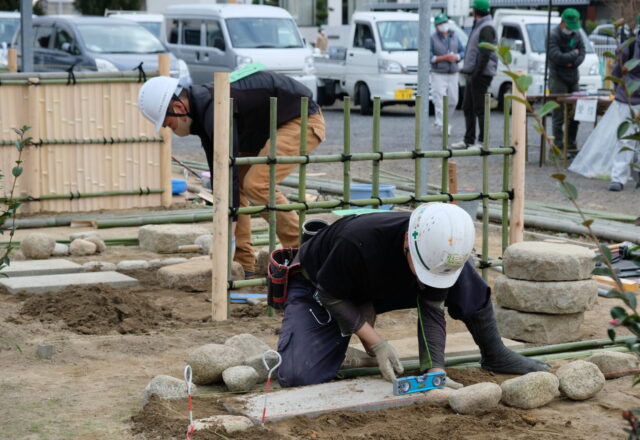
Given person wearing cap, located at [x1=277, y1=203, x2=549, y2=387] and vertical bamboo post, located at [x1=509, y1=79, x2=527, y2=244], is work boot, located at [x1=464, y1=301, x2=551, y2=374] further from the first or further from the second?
vertical bamboo post, located at [x1=509, y1=79, x2=527, y2=244]

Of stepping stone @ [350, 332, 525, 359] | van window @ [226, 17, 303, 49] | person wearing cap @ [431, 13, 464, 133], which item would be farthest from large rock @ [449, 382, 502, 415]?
van window @ [226, 17, 303, 49]

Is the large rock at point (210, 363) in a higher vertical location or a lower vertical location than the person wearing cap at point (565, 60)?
lower

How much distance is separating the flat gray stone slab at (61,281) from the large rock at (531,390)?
3.11 metres

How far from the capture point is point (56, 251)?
760 centimetres

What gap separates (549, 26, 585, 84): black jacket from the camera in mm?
12750

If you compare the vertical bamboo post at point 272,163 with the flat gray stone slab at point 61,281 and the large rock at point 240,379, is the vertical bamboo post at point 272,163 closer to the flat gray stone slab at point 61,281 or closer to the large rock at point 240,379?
the flat gray stone slab at point 61,281

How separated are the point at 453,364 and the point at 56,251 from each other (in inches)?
150

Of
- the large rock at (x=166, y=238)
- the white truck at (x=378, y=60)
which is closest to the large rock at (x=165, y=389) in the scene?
the large rock at (x=166, y=238)

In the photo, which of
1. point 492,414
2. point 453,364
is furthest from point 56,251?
point 492,414

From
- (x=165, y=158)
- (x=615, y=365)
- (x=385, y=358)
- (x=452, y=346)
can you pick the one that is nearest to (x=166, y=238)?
(x=165, y=158)

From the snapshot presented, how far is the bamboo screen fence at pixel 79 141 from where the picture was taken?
8.98 m

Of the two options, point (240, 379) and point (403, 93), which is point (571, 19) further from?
point (240, 379)

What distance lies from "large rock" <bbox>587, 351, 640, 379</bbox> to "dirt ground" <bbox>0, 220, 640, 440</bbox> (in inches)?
1.7

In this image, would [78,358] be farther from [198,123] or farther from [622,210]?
[622,210]
